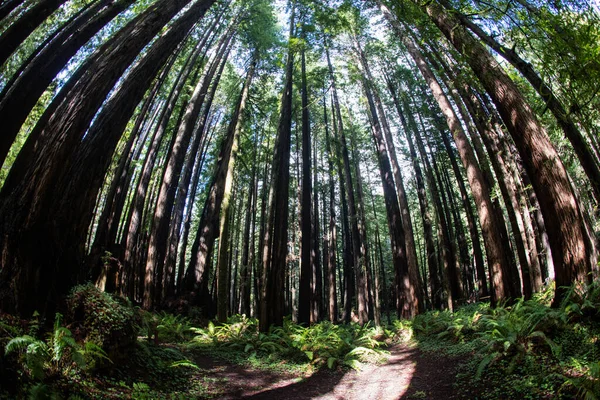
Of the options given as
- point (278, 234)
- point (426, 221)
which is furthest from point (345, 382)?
point (426, 221)

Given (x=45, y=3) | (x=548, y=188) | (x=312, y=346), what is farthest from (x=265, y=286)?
(x=45, y=3)

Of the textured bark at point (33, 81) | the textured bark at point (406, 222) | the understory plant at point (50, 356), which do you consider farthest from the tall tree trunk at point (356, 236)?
the understory plant at point (50, 356)

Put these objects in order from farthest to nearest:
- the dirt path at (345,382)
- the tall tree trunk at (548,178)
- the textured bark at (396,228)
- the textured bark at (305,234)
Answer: the textured bark at (396,228) < the textured bark at (305,234) < the dirt path at (345,382) < the tall tree trunk at (548,178)

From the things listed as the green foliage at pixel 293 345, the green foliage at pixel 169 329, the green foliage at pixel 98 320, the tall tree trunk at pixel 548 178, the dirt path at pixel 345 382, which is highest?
the tall tree trunk at pixel 548 178

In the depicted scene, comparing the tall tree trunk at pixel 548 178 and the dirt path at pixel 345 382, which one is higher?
Result: the tall tree trunk at pixel 548 178

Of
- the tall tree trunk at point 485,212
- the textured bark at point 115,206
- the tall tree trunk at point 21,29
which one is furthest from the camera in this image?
the textured bark at point 115,206

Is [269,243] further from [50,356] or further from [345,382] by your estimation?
[50,356]

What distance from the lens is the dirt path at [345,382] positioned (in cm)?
452

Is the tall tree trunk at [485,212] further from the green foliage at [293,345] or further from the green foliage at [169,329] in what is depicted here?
the green foliage at [169,329]

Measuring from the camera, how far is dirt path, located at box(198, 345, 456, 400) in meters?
4.52

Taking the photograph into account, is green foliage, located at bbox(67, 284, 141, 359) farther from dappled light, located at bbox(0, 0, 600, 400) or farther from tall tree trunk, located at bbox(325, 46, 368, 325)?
tall tree trunk, located at bbox(325, 46, 368, 325)

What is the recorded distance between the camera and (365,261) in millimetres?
13227

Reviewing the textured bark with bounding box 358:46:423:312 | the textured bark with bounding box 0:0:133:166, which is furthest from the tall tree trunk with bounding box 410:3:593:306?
the textured bark with bounding box 358:46:423:312

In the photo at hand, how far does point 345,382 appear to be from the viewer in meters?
5.48
